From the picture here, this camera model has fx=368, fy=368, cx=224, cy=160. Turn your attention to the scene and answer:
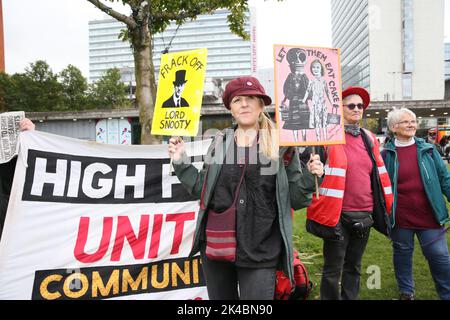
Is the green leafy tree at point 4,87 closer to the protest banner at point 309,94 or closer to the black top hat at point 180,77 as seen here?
the black top hat at point 180,77

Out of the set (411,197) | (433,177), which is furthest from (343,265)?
(433,177)

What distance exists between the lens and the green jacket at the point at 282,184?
2113 mm

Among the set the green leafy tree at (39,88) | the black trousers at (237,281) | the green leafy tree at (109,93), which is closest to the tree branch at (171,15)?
the black trousers at (237,281)

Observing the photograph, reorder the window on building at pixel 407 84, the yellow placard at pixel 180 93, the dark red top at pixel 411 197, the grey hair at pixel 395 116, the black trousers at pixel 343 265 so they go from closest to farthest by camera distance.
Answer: the yellow placard at pixel 180 93 < the black trousers at pixel 343 265 < the dark red top at pixel 411 197 < the grey hair at pixel 395 116 < the window on building at pixel 407 84

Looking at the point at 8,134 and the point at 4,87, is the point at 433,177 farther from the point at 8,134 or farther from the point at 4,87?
the point at 4,87

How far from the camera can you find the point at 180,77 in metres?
2.76

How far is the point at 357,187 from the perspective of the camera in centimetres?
300

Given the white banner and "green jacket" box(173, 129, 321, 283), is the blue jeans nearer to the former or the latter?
"green jacket" box(173, 129, 321, 283)

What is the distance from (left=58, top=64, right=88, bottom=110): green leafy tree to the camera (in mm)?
44125

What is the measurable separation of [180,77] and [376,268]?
3.51 metres

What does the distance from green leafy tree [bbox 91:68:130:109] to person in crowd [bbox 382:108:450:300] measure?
155ft

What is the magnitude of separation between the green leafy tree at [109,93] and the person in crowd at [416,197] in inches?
1865

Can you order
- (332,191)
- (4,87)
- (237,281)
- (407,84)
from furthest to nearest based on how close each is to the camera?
(407,84) < (4,87) < (332,191) < (237,281)
